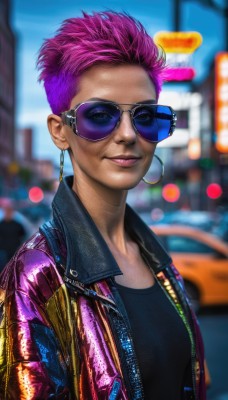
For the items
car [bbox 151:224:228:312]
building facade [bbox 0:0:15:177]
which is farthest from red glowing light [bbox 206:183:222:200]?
car [bbox 151:224:228:312]

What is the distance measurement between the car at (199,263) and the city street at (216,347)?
282 millimetres

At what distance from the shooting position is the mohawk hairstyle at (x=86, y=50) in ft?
4.87

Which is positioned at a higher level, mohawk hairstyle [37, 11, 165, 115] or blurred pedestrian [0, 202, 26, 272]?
blurred pedestrian [0, 202, 26, 272]

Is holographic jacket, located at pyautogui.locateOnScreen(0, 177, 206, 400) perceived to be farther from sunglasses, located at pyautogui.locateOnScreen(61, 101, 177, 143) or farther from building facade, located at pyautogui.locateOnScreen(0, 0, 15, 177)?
building facade, located at pyautogui.locateOnScreen(0, 0, 15, 177)

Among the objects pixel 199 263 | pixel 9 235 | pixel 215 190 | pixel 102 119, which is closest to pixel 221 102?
pixel 199 263

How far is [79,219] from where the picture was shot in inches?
61.8

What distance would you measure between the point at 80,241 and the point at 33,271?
0.22m

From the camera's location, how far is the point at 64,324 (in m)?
1.35

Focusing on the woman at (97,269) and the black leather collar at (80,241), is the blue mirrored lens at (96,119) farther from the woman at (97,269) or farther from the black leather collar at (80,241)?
the black leather collar at (80,241)

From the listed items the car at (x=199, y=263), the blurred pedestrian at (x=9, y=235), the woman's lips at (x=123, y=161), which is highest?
the blurred pedestrian at (x=9, y=235)

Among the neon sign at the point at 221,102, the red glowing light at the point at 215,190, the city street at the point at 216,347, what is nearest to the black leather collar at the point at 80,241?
the city street at the point at 216,347

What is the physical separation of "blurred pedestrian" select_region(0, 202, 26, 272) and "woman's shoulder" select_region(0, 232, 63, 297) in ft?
24.8

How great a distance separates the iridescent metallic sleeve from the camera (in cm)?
123

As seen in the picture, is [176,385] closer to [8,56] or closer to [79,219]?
[79,219]
